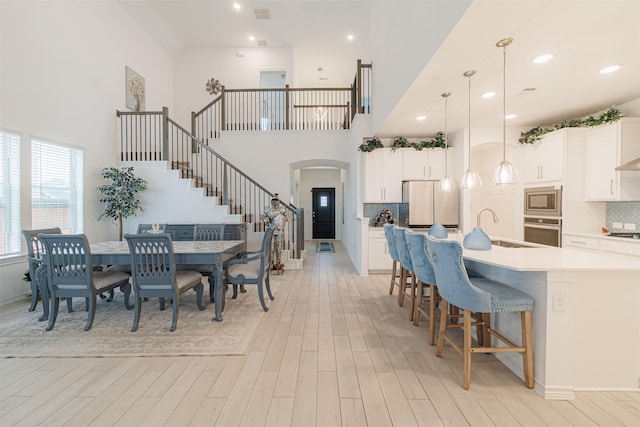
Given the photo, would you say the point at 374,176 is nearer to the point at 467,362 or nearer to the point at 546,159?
the point at 546,159

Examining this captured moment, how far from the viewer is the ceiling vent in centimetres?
707

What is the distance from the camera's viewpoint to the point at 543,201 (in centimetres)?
461

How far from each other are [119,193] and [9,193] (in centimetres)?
162

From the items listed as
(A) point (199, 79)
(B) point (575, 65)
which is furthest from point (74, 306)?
(A) point (199, 79)

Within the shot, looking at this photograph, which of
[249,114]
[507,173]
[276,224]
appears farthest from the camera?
[249,114]

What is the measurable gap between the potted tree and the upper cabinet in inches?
303

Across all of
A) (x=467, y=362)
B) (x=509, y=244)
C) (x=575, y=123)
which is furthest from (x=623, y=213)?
(x=467, y=362)

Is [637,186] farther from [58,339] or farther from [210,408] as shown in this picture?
[58,339]

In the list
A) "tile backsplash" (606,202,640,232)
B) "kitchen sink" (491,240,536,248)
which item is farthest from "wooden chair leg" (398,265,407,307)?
"tile backsplash" (606,202,640,232)

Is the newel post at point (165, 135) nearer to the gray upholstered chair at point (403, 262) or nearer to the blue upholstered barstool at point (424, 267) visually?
the gray upholstered chair at point (403, 262)

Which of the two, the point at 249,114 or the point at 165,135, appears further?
the point at 249,114

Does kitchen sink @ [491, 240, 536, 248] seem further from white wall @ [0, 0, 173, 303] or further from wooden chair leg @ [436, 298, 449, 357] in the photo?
white wall @ [0, 0, 173, 303]

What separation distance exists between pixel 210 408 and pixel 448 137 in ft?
18.9

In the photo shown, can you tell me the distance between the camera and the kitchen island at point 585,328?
2.01 m
